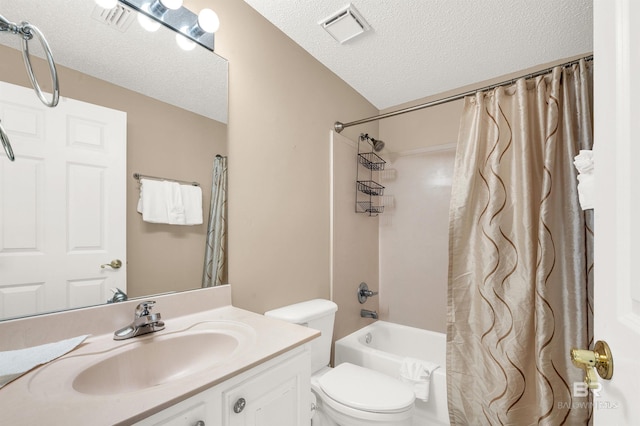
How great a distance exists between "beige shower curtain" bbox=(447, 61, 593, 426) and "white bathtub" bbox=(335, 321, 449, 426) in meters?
0.08

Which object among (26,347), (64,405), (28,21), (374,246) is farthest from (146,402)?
(374,246)

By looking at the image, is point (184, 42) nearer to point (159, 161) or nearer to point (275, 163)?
point (159, 161)

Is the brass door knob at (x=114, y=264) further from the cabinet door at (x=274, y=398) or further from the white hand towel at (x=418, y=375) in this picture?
the white hand towel at (x=418, y=375)

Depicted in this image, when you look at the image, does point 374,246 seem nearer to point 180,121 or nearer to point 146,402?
point 180,121

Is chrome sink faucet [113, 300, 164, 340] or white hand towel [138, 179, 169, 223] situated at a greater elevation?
white hand towel [138, 179, 169, 223]

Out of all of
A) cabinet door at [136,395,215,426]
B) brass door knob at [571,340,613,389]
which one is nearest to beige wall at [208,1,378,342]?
cabinet door at [136,395,215,426]

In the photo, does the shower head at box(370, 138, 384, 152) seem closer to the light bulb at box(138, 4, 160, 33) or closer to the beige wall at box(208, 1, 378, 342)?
the beige wall at box(208, 1, 378, 342)

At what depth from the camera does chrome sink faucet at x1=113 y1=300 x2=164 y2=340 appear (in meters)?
0.92

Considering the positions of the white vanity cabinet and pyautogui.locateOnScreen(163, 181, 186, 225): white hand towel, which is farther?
pyautogui.locateOnScreen(163, 181, 186, 225): white hand towel

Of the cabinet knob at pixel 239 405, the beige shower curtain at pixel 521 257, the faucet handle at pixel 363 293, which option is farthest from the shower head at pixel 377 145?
the cabinet knob at pixel 239 405

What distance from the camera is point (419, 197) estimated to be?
7.94 ft

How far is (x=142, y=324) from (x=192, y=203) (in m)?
0.52

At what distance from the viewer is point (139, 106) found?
106 cm

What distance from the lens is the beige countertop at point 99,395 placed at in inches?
21.4
